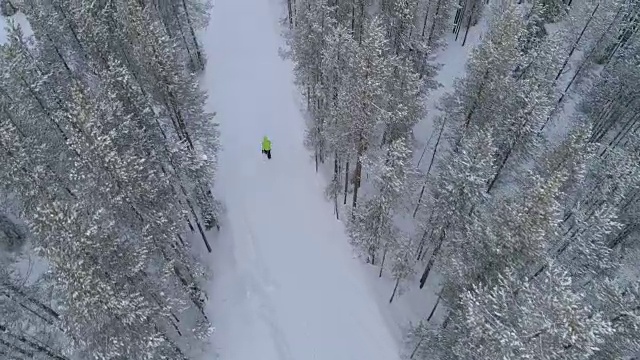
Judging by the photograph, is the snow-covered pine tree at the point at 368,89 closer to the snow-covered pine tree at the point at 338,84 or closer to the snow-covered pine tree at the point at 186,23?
the snow-covered pine tree at the point at 338,84

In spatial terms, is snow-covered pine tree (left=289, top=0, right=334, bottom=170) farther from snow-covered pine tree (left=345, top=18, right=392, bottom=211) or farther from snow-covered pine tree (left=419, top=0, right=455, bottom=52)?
snow-covered pine tree (left=419, top=0, right=455, bottom=52)

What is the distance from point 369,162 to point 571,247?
1138cm

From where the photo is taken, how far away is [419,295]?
3036 centimetres

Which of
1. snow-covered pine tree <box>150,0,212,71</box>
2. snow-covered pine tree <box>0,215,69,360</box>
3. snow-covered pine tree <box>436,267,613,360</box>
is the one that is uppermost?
snow-covered pine tree <box>150,0,212,71</box>

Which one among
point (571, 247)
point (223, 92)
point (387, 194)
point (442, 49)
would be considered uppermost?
point (442, 49)

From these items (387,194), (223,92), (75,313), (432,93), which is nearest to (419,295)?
(387,194)

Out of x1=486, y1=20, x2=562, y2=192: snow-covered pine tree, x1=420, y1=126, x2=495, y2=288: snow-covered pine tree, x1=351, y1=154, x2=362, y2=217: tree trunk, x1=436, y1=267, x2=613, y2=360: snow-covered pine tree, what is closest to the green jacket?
x1=351, y1=154, x2=362, y2=217: tree trunk

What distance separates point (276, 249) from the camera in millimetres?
31328

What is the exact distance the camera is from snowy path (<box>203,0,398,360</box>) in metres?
27.9

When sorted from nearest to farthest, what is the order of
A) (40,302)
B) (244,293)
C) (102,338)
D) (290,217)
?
1. (102,338)
2. (40,302)
3. (244,293)
4. (290,217)

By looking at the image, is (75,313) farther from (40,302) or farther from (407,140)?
(407,140)

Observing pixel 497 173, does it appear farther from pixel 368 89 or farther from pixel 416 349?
pixel 416 349

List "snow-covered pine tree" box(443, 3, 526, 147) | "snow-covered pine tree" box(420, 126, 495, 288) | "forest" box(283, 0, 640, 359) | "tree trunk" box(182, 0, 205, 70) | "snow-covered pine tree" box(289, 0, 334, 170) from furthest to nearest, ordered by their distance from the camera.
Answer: "tree trunk" box(182, 0, 205, 70) < "snow-covered pine tree" box(289, 0, 334, 170) < "snow-covered pine tree" box(443, 3, 526, 147) < "snow-covered pine tree" box(420, 126, 495, 288) < "forest" box(283, 0, 640, 359)

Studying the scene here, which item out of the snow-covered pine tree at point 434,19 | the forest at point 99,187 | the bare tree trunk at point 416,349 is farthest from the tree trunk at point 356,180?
the snow-covered pine tree at point 434,19
